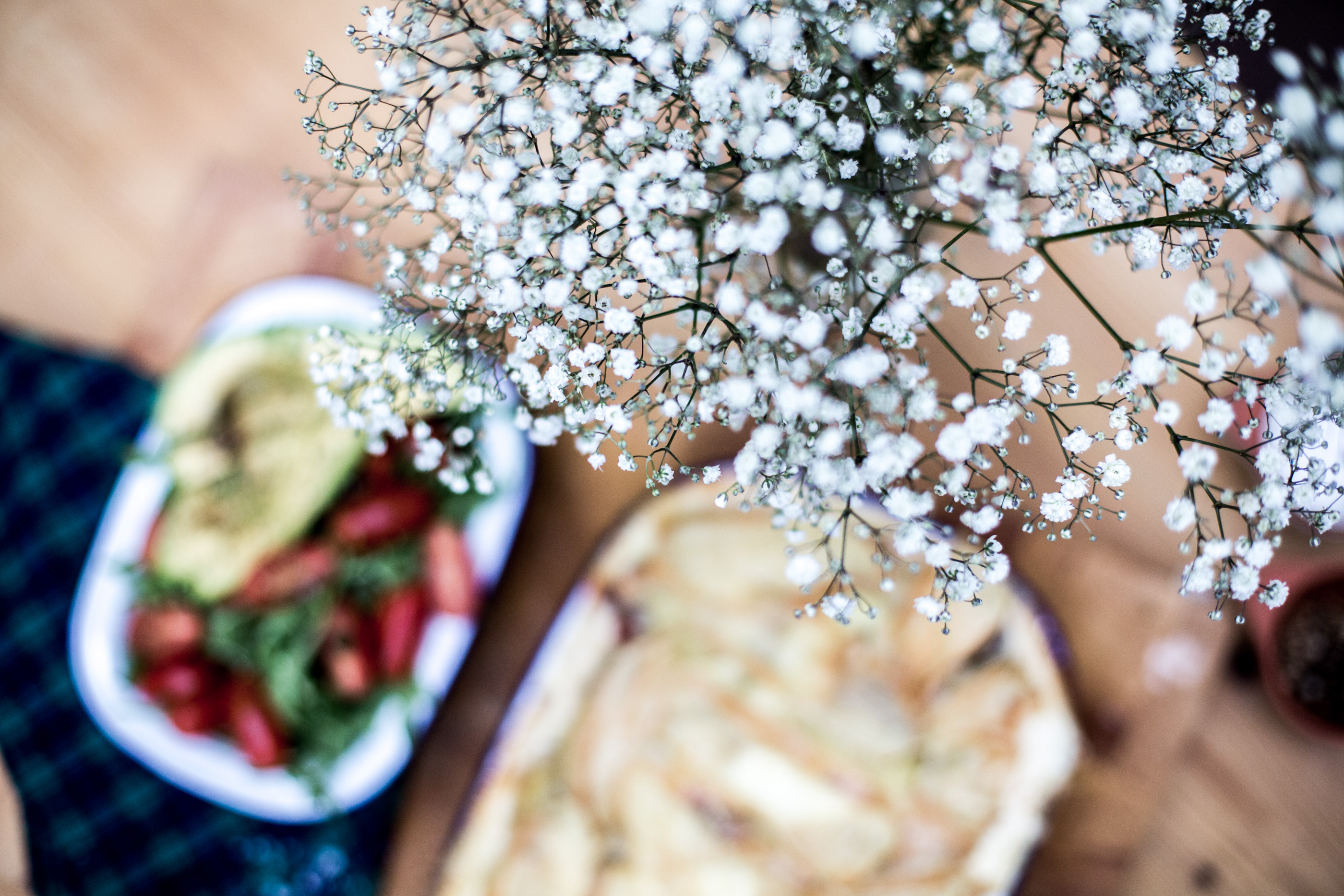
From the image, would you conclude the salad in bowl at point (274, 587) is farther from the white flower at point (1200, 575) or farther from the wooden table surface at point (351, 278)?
the white flower at point (1200, 575)

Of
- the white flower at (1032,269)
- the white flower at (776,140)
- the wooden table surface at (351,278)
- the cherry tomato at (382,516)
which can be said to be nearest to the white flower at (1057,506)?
the white flower at (1032,269)

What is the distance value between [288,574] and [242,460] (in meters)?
0.13

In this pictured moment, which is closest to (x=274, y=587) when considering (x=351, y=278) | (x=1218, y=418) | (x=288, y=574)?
(x=288, y=574)

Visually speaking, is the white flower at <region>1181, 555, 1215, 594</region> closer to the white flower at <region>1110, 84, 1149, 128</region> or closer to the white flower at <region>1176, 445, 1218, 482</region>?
the white flower at <region>1176, 445, 1218, 482</region>

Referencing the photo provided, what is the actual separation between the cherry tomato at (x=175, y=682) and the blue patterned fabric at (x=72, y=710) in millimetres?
144

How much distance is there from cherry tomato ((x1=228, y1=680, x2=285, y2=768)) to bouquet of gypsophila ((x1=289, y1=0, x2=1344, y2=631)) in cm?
58

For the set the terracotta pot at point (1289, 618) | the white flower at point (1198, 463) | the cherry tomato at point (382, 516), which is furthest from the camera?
the cherry tomato at point (382, 516)

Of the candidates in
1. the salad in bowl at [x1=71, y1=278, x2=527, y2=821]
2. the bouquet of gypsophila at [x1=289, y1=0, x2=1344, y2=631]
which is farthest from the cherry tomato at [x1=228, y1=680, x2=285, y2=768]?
the bouquet of gypsophila at [x1=289, y1=0, x2=1344, y2=631]

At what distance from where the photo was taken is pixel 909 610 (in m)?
0.80

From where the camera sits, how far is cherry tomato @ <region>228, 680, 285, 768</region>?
34.9 inches

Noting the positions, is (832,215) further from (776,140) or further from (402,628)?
(402,628)

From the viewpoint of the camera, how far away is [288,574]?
893 millimetres

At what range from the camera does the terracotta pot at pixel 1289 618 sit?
76 cm

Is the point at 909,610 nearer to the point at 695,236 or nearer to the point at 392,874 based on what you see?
the point at 695,236
